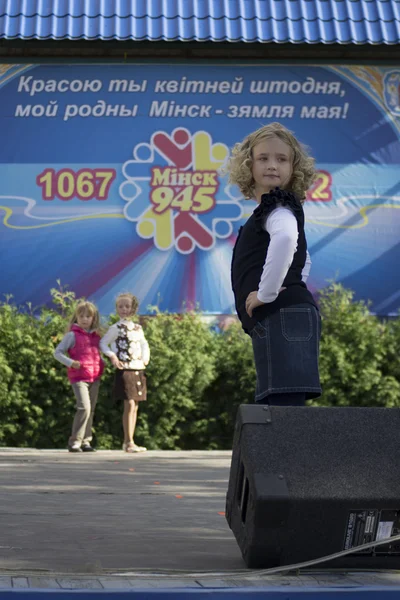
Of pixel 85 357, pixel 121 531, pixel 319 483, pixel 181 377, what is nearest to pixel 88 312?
pixel 85 357

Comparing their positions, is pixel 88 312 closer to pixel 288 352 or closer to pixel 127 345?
pixel 127 345

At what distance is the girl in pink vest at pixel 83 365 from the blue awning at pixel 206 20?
155 inches

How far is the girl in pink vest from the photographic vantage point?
1095 centimetres

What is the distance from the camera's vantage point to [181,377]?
1199 cm

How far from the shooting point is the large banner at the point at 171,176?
13.7 m

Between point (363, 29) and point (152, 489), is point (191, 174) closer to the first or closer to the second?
point (363, 29)

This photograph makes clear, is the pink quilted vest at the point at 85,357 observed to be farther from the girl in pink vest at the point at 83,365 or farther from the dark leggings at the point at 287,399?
the dark leggings at the point at 287,399

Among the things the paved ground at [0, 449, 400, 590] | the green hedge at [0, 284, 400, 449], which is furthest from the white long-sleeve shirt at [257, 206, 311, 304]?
the green hedge at [0, 284, 400, 449]

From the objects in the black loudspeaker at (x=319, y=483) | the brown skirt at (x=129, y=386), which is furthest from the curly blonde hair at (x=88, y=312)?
the black loudspeaker at (x=319, y=483)

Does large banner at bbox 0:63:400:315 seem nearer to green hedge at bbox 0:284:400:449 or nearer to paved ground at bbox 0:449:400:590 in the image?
green hedge at bbox 0:284:400:449

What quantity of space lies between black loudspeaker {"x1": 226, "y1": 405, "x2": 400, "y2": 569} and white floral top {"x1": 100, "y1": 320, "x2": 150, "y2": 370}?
729 centimetres

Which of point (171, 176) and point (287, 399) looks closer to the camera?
point (287, 399)

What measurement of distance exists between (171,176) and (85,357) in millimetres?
3633

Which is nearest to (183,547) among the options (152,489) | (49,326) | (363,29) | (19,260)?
(152,489)
